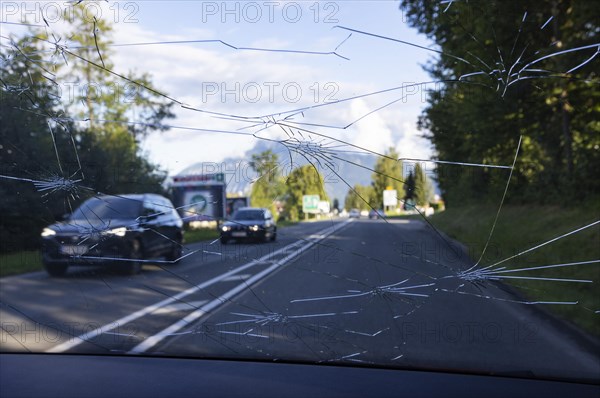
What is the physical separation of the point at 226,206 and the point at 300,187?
1.84 feet

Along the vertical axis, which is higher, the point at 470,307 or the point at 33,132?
the point at 33,132

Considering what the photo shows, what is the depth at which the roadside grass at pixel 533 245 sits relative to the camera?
11.7 feet

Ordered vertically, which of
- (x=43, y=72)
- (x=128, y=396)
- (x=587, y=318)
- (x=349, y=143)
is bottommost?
(x=128, y=396)

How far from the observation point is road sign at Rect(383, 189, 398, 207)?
3.76 meters

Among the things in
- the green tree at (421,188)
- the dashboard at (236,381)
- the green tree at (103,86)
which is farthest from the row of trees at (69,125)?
the green tree at (421,188)

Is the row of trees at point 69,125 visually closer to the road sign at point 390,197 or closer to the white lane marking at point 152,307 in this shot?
the white lane marking at point 152,307

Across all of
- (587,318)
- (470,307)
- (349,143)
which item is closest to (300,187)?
(349,143)

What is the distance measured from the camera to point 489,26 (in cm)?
358

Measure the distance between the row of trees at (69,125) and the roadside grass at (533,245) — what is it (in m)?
2.18

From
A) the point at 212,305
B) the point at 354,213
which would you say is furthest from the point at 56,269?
the point at 354,213

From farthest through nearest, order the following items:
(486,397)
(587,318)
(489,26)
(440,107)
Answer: (587,318)
(440,107)
(489,26)
(486,397)

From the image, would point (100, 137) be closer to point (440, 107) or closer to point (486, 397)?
point (440, 107)

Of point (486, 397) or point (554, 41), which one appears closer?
point (486, 397)

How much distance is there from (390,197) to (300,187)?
66cm
